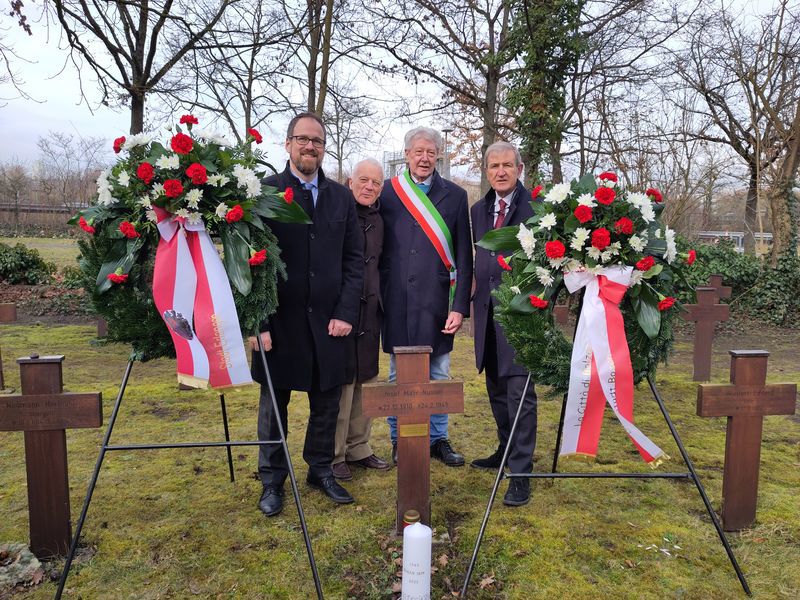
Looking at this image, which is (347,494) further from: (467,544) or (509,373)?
(509,373)

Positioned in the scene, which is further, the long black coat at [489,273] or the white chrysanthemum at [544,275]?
the long black coat at [489,273]

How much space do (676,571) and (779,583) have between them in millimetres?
399

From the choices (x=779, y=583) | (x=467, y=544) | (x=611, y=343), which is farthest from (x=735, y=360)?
(x=467, y=544)

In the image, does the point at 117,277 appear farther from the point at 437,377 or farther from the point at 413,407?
the point at 437,377

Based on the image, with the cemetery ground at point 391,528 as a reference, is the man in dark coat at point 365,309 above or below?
above

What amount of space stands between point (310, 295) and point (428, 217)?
3.11ft

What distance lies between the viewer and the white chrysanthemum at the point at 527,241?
8.36ft

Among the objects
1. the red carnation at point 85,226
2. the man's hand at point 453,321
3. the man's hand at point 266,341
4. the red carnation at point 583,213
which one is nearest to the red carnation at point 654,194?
the red carnation at point 583,213

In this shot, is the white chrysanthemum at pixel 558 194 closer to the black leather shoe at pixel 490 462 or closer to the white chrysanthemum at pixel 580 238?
the white chrysanthemum at pixel 580 238

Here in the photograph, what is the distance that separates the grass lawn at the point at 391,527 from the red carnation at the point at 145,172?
1.67m

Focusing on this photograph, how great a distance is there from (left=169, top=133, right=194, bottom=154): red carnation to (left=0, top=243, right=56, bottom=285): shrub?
10.1 meters

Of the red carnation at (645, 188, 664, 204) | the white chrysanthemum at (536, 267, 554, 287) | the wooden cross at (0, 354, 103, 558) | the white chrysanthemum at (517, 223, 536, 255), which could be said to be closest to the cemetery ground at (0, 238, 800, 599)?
the wooden cross at (0, 354, 103, 558)

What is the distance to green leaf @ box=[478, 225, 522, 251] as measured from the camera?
2.73 metres

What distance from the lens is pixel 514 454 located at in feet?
10.2
